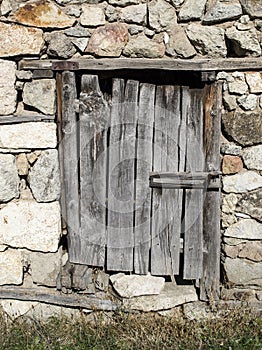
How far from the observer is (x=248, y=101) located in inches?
154

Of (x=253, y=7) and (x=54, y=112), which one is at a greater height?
(x=253, y=7)

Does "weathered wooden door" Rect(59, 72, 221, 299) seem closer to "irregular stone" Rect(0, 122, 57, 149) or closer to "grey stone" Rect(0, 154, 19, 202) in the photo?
"irregular stone" Rect(0, 122, 57, 149)

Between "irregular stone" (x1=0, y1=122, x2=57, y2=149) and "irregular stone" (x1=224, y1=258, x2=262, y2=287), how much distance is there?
5.47 ft

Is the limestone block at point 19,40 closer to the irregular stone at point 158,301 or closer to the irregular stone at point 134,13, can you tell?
the irregular stone at point 134,13

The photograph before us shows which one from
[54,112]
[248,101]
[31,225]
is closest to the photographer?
[248,101]

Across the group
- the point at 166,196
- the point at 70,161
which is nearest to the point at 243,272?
the point at 166,196

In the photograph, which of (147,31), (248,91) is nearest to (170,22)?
(147,31)

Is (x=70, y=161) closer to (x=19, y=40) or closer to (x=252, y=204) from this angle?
(x=19, y=40)

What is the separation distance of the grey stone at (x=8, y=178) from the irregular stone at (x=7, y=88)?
1.14 ft

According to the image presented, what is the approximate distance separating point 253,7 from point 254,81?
0.51 metres

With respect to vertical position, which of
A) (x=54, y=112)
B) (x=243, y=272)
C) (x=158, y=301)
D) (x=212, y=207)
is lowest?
(x=158, y=301)

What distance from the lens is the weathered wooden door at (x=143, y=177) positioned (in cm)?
409

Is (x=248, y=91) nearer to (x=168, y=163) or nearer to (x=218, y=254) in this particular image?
(x=168, y=163)

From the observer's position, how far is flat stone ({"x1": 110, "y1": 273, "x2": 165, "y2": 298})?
429cm
